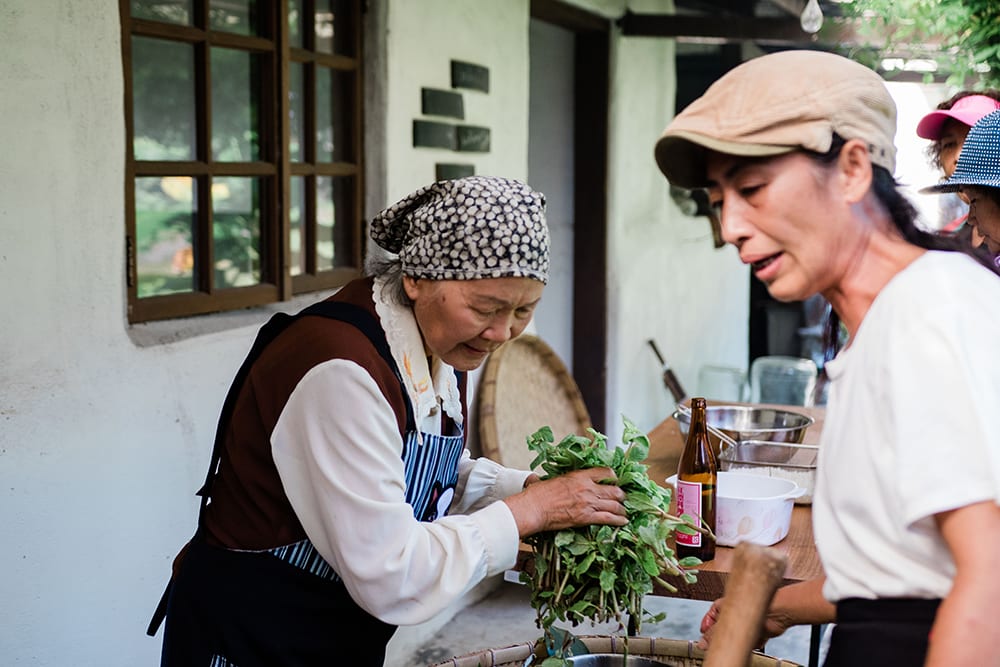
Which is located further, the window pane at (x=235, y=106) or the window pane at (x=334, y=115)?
the window pane at (x=334, y=115)

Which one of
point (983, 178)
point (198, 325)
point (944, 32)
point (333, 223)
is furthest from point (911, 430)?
point (944, 32)

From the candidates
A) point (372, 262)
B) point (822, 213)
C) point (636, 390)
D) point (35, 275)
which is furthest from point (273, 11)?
point (636, 390)

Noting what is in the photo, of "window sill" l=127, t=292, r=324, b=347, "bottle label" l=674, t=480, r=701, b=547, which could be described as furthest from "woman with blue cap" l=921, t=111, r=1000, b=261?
"window sill" l=127, t=292, r=324, b=347

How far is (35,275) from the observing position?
262 cm

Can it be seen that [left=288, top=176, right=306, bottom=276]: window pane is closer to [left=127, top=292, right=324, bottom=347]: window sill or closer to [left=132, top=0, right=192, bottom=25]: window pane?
[left=127, top=292, right=324, bottom=347]: window sill

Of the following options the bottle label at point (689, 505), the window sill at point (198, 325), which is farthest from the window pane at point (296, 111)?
the bottle label at point (689, 505)

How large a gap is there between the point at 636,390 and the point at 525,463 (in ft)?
6.80

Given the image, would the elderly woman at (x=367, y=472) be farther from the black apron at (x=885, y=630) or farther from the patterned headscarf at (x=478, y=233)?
the black apron at (x=885, y=630)

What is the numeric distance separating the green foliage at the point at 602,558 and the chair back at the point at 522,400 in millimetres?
2482

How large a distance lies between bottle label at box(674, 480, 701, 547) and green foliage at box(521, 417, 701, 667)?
17cm

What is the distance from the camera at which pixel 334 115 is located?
403 cm

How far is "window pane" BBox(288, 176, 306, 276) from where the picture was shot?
3.86 meters

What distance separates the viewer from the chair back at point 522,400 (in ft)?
15.9

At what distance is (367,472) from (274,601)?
355 millimetres
